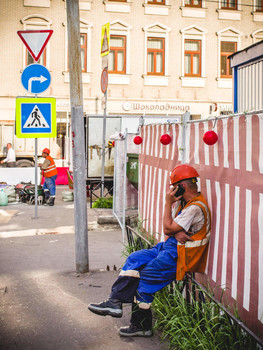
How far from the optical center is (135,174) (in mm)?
9625

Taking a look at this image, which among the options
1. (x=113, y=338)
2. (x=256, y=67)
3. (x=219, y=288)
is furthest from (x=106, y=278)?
→ (x=256, y=67)

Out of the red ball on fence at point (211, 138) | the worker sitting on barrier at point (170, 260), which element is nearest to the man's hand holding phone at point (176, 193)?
the worker sitting on barrier at point (170, 260)

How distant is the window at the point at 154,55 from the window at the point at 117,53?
1.37 meters

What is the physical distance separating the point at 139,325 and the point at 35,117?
254 inches

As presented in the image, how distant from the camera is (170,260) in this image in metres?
4.01

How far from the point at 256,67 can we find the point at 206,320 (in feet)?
22.8

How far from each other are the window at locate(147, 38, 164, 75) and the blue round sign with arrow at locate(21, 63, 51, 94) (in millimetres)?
16731

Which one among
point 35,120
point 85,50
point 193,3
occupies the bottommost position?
point 35,120

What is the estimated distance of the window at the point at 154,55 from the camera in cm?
2583

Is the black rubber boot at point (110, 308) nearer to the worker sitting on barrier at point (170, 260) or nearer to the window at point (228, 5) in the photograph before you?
the worker sitting on barrier at point (170, 260)

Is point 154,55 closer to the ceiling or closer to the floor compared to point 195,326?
closer to the ceiling

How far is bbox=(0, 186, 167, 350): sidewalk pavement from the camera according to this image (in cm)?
405

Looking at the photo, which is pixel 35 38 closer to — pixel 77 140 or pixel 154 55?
A: pixel 77 140

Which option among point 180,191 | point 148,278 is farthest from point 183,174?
point 148,278
